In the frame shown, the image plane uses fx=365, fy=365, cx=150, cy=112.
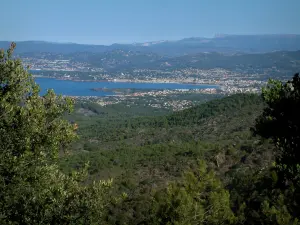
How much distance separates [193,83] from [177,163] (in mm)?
134039

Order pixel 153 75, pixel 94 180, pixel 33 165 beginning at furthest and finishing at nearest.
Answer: pixel 153 75
pixel 94 180
pixel 33 165

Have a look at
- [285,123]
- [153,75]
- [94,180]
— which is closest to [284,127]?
[285,123]

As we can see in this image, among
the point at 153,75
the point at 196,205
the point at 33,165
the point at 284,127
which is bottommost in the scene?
the point at 153,75

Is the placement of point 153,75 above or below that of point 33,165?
below

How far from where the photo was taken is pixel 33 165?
593cm

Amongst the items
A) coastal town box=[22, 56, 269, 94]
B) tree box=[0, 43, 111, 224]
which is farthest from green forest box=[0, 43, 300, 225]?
coastal town box=[22, 56, 269, 94]

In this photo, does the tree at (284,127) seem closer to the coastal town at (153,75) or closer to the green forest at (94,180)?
the green forest at (94,180)

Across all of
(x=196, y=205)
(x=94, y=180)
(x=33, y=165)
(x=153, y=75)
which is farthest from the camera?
(x=153, y=75)

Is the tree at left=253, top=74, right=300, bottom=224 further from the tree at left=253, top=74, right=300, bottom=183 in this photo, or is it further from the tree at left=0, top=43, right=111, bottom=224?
the tree at left=0, top=43, right=111, bottom=224

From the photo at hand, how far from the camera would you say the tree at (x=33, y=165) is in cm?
564

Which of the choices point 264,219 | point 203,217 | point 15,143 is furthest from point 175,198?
point 15,143

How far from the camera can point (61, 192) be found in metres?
5.87

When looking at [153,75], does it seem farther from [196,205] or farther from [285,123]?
[285,123]

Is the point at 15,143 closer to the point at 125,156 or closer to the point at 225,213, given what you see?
the point at 225,213
